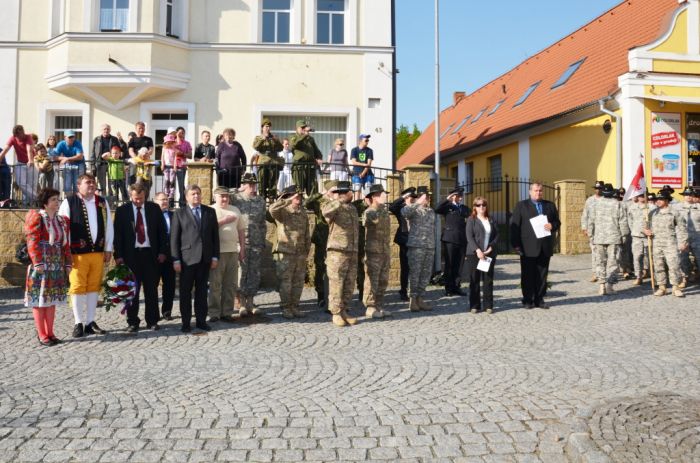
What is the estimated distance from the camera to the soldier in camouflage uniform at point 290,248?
28.8 feet

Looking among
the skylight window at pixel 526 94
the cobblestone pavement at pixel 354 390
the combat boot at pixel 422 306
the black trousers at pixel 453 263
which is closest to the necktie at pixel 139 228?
the cobblestone pavement at pixel 354 390

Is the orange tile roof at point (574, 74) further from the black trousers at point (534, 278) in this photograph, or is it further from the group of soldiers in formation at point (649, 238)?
the black trousers at point (534, 278)

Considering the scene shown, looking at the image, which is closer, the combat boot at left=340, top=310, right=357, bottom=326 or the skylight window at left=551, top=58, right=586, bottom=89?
the combat boot at left=340, top=310, right=357, bottom=326

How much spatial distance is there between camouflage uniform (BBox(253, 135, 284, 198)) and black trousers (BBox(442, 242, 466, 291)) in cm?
341

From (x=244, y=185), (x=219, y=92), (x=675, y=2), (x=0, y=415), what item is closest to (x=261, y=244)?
(x=244, y=185)

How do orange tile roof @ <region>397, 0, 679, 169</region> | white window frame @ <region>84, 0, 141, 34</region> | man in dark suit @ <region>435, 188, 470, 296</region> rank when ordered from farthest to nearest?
orange tile roof @ <region>397, 0, 679, 169</region>, white window frame @ <region>84, 0, 141, 34</region>, man in dark suit @ <region>435, 188, 470, 296</region>

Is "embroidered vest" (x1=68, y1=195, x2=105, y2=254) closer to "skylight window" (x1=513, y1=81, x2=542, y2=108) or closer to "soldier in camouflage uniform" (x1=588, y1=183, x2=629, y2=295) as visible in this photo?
"soldier in camouflage uniform" (x1=588, y1=183, x2=629, y2=295)

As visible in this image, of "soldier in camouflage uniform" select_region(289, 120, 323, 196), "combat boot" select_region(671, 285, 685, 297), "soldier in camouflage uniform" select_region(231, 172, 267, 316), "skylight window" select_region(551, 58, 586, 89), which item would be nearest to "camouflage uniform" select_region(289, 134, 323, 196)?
"soldier in camouflage uniform" select_region(289, 120, 323, 196)

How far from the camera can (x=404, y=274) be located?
1066 cm

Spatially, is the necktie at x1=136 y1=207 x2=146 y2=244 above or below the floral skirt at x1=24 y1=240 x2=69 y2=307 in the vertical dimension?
above

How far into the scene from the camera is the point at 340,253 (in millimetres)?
8547

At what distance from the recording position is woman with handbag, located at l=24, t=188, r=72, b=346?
700 cm

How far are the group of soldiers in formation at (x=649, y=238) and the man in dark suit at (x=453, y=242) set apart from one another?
7.98 ft

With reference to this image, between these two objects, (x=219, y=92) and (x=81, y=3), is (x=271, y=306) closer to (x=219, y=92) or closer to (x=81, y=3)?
(x=219, y=92)
